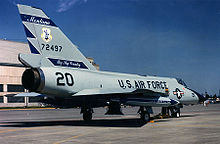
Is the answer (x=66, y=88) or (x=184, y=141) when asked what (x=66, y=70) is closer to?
(x=66, y=88)

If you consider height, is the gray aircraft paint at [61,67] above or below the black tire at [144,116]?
above

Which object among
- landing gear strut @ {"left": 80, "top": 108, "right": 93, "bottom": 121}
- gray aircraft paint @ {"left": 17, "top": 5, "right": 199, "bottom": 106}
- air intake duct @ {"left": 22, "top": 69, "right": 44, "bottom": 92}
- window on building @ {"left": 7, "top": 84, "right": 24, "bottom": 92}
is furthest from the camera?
window on building @ {"left": 7, "top": 84, "right": 24, "bottom": 92}

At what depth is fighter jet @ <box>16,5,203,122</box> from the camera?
16.1 m

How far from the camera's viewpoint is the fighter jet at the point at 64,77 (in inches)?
635

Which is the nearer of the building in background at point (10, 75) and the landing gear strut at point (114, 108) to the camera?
the landing gear strut at point (114, 108)

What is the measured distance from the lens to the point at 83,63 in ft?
62.3

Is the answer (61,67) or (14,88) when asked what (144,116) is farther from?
(14,88)

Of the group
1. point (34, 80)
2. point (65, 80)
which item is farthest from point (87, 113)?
point (34, 80)

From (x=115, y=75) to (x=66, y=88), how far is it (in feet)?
16.3

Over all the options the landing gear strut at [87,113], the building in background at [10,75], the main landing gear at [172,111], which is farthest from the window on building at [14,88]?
the main landing gear at [172,111]

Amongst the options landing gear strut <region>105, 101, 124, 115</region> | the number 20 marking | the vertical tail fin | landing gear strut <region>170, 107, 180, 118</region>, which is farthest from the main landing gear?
the number 20 marking

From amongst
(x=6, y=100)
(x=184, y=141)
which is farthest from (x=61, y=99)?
(x=6, y=100)

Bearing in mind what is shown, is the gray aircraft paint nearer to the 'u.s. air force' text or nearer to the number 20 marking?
the number 20 marking

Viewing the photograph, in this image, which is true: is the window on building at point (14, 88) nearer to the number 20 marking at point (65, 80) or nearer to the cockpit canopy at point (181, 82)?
the cockpit canopy at point (181, 82)
